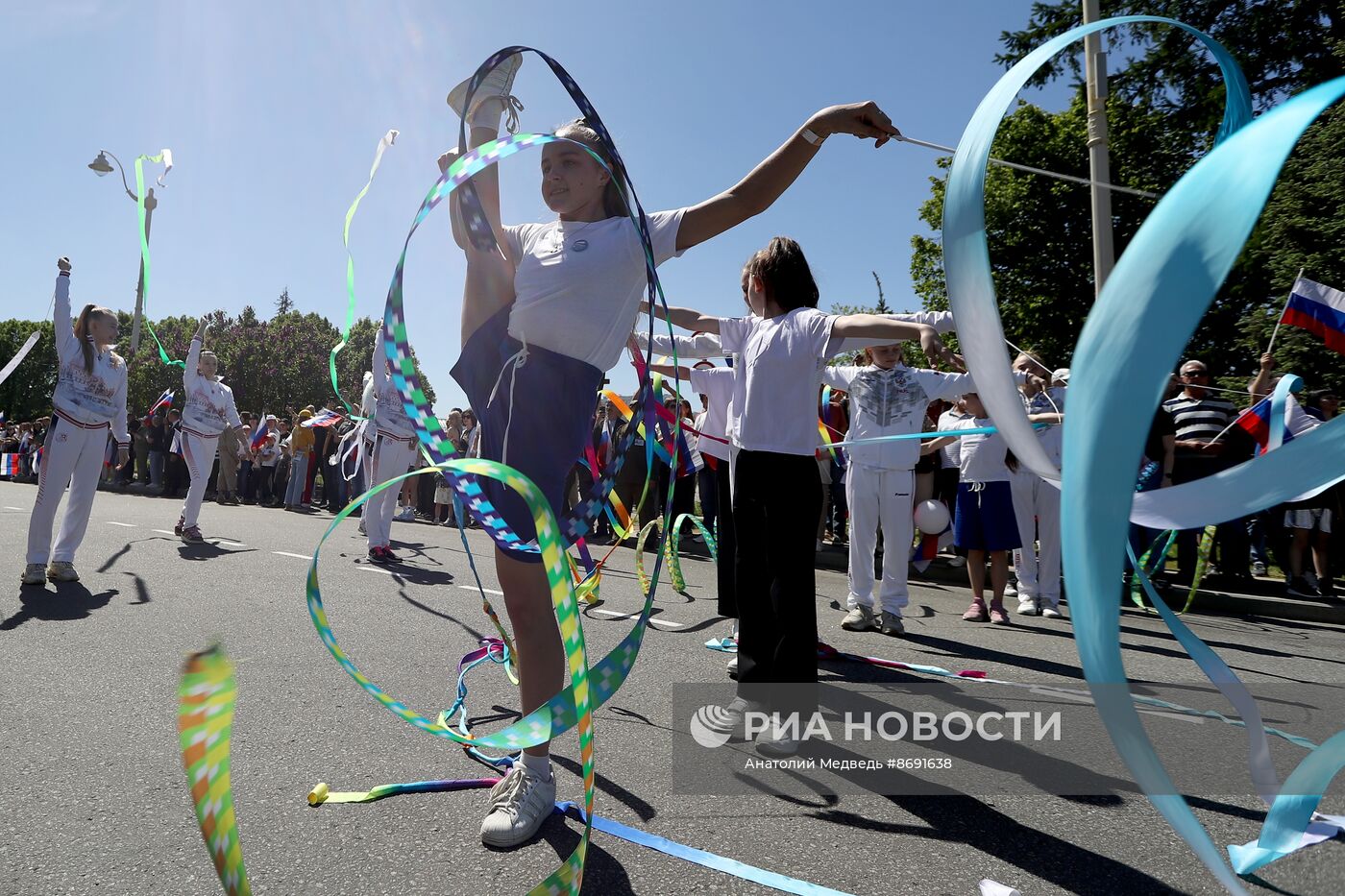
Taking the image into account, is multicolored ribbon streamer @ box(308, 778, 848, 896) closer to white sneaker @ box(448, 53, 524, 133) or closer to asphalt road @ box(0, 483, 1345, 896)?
asphalt road @ box(0, 483, 1345, 896)

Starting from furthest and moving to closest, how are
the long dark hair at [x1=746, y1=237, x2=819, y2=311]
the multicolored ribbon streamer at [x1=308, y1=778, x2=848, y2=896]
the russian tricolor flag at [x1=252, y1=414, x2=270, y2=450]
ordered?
the russian tricolor flag at [x1=252, y1=414, x2=270, y2=450] < the long dark hair at [x1=746, y1=237, x2=819, y2=311] < the multicolored ribbon streamer at [x1=308, y1=778, x2=848, y2=896]

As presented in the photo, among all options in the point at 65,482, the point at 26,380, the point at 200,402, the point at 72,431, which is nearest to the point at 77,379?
the point at 72,431

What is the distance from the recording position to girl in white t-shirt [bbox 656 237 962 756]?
3.10m

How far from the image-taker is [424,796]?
2396 millimetres

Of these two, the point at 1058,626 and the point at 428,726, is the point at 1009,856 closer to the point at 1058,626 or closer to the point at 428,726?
the point at 428,726

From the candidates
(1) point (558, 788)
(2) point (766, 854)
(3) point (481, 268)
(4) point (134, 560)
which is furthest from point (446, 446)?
(4) point (134, 560)

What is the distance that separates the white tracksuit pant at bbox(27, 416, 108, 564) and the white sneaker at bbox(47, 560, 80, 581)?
5 cm

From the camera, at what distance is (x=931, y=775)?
275 centimetres

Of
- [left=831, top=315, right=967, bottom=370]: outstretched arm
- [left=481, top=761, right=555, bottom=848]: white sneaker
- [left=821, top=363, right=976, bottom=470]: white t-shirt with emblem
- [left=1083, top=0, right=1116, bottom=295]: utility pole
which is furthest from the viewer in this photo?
[left=1083, top=0, right=1116, bottom=295]: utility pole

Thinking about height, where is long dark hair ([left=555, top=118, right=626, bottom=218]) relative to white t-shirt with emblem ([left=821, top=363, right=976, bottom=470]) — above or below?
above

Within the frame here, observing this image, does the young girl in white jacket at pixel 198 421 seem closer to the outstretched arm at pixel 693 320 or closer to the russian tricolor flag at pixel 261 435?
the outstretched arm at pixel 693 320

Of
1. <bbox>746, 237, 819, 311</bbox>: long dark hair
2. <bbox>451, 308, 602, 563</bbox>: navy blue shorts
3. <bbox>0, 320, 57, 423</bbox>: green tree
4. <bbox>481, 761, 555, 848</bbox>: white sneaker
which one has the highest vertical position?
<bbox>0, 320, 57, 423</bbox>: green tree

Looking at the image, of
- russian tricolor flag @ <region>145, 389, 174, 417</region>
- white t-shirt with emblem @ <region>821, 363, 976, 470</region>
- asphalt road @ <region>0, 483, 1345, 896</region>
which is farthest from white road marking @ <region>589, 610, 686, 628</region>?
russian tricolor flag @ <region>145, 389, 174, 417</region>

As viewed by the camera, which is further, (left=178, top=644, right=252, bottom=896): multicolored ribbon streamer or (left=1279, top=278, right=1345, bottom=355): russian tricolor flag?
(left=1279, top=278, right=1345, bottom=355): russian tricolor flag
